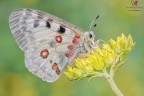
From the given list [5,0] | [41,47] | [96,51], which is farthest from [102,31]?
[96,51]

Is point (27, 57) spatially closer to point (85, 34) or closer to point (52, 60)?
point (52, 60)

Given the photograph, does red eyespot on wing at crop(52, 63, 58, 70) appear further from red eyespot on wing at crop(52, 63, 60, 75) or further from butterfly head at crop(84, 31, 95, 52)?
butterfly head at crop(84, 31, 95, 52)

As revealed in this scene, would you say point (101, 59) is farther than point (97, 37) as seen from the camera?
No

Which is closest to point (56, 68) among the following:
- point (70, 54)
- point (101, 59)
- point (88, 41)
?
point (70, 54)

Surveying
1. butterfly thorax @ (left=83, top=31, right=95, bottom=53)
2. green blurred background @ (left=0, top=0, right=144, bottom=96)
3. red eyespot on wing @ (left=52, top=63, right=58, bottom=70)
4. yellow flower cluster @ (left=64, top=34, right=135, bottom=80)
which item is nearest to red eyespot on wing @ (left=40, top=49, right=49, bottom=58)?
red eyespot on wing @ (left=52, top=63, right=58, bottom=70)

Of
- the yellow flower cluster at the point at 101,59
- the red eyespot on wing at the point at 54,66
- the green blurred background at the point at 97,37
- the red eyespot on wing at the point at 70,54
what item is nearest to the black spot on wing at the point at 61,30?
the red eyespot on wing at the point at 70,54

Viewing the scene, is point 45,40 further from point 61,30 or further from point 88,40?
point 88,40

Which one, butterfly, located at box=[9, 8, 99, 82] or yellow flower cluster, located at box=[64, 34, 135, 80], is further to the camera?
butterfly, located at box=[9, 8, 99, 82]

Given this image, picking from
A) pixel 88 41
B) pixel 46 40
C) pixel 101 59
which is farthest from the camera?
pixel 46 40
